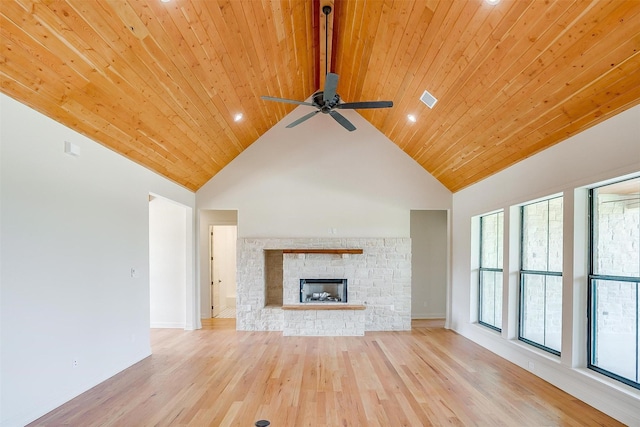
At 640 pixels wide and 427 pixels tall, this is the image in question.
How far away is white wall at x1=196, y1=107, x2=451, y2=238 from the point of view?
7.20m

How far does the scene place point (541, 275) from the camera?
15.1 ft

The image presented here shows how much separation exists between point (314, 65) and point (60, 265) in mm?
4613

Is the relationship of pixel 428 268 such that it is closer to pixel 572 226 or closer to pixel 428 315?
pixel 428 315

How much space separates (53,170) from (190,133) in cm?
195

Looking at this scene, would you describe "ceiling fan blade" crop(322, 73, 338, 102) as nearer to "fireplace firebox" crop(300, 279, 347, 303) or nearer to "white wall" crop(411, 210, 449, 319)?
"fireplace firebox" crop(300, 279, 347, 303)

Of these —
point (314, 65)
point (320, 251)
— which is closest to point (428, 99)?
point (314, 65)

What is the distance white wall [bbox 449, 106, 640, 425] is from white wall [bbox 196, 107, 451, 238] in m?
1.85

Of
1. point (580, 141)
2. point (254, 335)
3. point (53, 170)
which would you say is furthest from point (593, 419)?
point (53, 170)

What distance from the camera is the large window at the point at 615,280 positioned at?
3295 mm

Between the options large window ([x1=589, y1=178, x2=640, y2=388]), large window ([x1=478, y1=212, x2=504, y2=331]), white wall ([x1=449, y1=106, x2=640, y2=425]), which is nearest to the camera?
white wall ([x1=449, y1=106, x2=640, y2=425])

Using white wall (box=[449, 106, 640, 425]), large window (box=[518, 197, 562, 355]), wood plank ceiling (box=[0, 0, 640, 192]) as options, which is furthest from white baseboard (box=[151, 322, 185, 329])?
large window (box=[518, 197, 562, 355])

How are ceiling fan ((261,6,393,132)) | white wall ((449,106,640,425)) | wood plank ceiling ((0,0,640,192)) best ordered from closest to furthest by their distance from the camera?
wood plank ceiling ((0,0,640,192)) < white wall ((449,106,640,425)) < ceiling fan ((261,6,393,132))

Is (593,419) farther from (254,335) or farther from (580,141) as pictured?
(254,335)

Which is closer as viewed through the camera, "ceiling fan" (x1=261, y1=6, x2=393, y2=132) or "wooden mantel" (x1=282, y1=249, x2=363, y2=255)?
"ceiling fan" (x1=261, y1=6, x2=393, y2=132)
